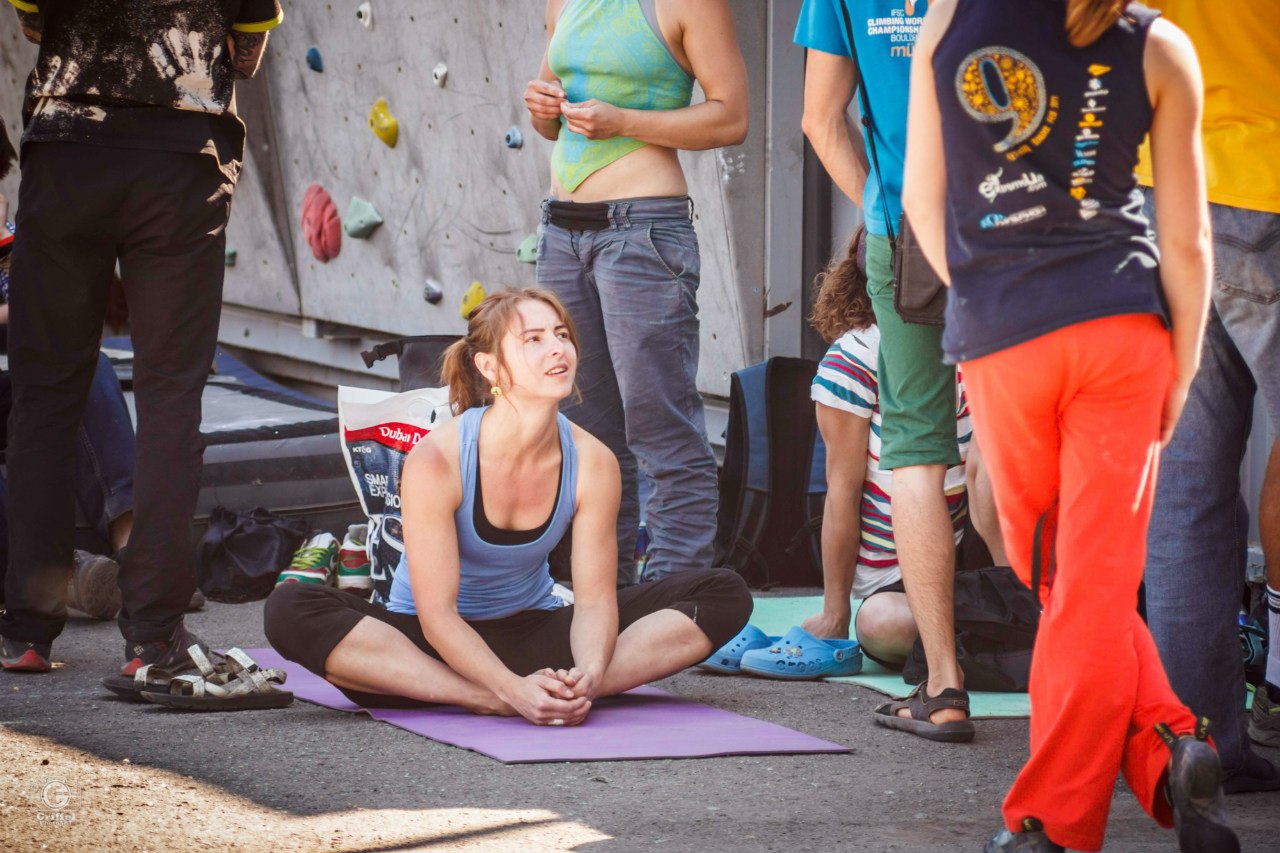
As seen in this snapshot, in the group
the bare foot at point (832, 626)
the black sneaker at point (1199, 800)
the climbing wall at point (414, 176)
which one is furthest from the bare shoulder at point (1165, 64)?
the climbing wall at point (414, 176)

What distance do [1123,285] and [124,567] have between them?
252cm

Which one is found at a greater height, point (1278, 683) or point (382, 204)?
point (382, 204)

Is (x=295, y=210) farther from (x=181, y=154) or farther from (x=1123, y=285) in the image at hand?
(x=1123, y=285)

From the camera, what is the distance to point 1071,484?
2436 millimetres

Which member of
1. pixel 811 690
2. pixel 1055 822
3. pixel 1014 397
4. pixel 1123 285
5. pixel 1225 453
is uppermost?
pixel 1123 285

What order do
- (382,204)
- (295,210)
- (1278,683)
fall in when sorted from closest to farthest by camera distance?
1. (1278,683)
2. (382,204)
3. (295,210)

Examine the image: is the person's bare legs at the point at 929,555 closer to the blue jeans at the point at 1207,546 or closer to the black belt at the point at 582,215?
the blue jeans at the point at 1207,546

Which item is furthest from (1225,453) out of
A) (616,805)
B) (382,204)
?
(382,204)

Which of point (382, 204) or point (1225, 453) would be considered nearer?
point (1225, 453)

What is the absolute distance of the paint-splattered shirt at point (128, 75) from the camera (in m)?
3.82

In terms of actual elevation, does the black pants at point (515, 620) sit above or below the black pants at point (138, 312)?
below

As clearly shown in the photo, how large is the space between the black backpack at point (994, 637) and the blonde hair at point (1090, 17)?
2040 mm

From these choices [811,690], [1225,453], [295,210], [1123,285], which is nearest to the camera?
[1123,285]

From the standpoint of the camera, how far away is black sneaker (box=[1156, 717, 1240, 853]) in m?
2.36
